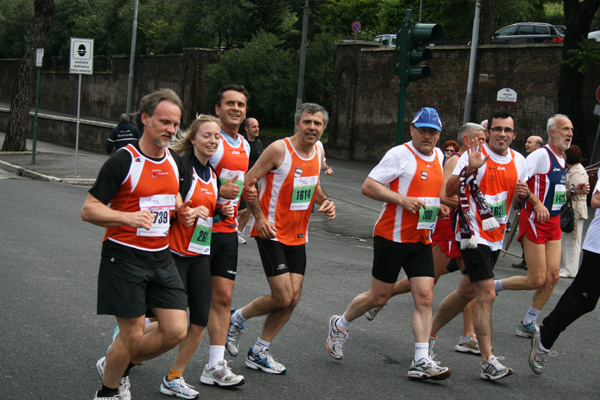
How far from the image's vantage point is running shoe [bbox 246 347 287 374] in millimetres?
5812

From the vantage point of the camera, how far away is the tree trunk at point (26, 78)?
85.6ft

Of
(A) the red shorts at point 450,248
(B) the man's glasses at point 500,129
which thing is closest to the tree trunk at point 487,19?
(A) the red shorts at point 450,248

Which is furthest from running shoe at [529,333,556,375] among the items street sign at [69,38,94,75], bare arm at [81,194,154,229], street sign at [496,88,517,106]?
street sign at [496,88,517,106]

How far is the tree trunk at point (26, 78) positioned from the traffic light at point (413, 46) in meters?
17.9

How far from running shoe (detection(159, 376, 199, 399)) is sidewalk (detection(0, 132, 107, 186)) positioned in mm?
15631

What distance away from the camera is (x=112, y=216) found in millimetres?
4297

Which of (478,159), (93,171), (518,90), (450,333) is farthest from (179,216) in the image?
(518,90)

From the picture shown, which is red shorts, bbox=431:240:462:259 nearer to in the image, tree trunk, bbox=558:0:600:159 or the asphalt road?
the asphalt road

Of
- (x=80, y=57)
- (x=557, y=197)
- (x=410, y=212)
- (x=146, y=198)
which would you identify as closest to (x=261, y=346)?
(x=410, y=212)

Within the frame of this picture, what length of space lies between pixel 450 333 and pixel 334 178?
19208 mm

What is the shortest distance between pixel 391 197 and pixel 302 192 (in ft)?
2.25

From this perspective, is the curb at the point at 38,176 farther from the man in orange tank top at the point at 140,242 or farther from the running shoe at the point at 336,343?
the man in orange tank top at the point at 140,242

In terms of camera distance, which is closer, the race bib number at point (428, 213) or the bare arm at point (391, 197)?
the bare arm at point (391, 197)

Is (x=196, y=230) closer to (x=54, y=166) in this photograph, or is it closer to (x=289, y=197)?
(x=289, y=197)
